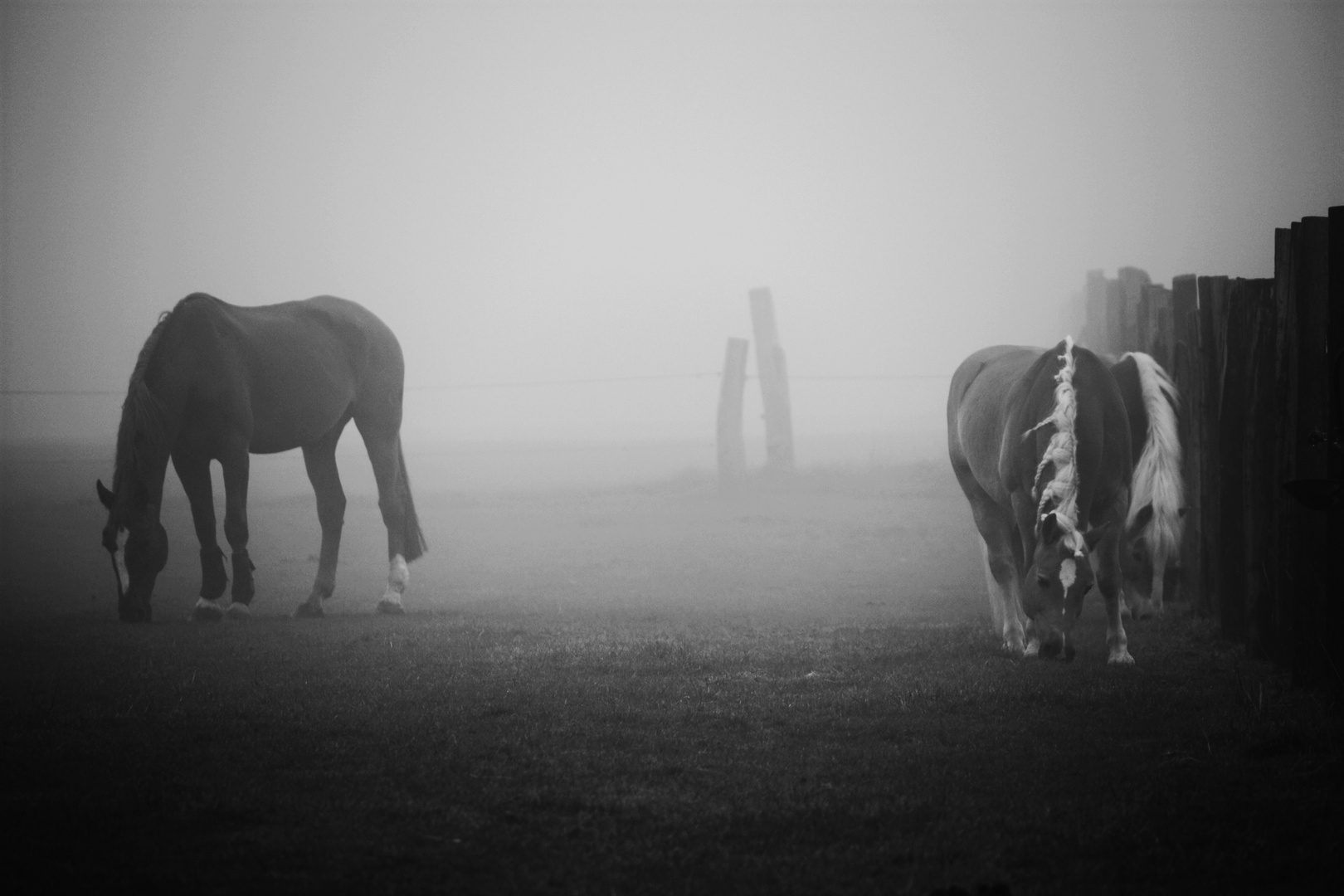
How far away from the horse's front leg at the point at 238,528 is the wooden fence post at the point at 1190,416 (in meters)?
8.64

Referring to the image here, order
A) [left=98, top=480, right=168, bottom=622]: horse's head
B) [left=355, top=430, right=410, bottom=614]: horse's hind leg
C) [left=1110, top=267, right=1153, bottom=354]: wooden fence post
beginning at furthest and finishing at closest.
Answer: [left=355, top=430, right=410, bottom=614]: horse's hind leg, [left=1110, top=267, right=1153, bottom=354]: wooden fence post, [left=98, top=480, right=168, bottom=622]: horse's head

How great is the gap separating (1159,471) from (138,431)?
28.6 feet

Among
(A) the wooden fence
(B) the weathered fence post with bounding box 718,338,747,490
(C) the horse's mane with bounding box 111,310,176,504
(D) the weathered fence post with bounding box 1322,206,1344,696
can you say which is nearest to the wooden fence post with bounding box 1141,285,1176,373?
(A) the wooden fence

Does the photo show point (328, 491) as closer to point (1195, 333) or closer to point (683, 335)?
point (1195, 333)

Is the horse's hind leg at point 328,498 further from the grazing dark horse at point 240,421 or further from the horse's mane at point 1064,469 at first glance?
the horse's mane at point 1064,469

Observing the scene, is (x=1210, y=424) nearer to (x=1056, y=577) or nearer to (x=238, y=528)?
(x=1056, y=577)

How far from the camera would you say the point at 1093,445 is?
7086 millimetres

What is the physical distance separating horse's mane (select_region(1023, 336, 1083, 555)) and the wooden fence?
4.01 feet

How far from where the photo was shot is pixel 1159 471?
7500mm

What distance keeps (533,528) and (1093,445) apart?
12.8 m

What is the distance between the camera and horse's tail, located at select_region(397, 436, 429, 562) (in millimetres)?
11930

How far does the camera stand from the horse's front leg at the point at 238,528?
9.97 metres

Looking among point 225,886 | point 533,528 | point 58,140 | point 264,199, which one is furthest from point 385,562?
point 264,199

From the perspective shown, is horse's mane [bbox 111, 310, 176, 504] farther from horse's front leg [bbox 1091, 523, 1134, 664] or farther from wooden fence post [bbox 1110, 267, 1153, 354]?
wooden fence post [bbox 1110, 267, 1153, 354]
